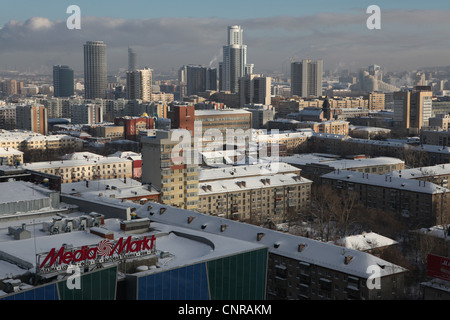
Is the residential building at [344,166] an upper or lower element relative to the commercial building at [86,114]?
lower

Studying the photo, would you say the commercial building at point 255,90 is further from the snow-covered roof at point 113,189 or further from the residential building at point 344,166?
the snow-covered roof at point 113,189

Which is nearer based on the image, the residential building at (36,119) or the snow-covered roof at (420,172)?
the snow-covered roof at (420,172)

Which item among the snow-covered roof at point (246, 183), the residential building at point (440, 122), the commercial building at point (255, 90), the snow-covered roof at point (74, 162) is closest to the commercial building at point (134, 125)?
the snow-covered roof at point (74, 162)

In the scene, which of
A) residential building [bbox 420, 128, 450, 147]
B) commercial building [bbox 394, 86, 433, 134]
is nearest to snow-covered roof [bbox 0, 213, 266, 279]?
residential building [bbox 420, 128, 450, 147]

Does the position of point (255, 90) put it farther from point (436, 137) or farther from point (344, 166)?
point (344, 166)

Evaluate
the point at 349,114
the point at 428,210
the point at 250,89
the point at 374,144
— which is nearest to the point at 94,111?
the point at 250,89

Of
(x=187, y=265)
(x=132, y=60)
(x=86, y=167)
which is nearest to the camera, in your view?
(x=187, y=265)

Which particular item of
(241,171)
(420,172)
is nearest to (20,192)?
(241,171)
